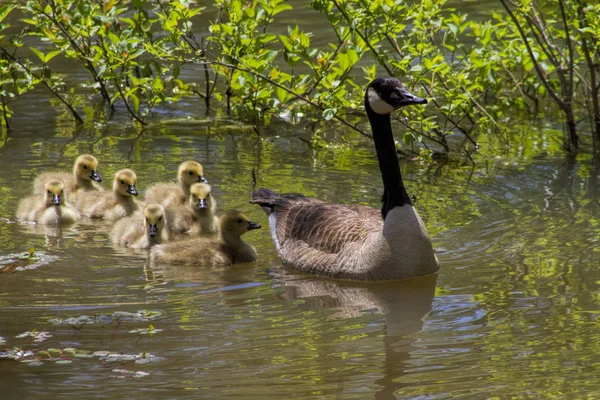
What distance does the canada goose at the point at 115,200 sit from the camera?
10.9 m

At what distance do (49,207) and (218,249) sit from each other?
7.32 feet

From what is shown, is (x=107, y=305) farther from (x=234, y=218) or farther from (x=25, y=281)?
(x=234, y=218)

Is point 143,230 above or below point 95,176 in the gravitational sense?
below

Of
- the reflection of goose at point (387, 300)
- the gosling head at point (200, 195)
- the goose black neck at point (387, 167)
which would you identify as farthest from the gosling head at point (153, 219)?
the goose black neck at point (387, 167)

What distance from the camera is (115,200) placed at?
36.9 ft

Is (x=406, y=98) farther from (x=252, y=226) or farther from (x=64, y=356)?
(x=64, y=356)

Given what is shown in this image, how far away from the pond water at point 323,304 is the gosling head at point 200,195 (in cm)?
→ 68

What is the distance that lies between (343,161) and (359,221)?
355cm

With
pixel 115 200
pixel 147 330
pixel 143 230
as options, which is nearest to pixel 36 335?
pixel 147 330

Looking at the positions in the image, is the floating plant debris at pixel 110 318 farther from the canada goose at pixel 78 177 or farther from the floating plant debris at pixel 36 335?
the canada goose at pixel 78 177

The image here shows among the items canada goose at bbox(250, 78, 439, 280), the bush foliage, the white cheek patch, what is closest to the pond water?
canada goose at bbox(250, 78, 439, 280)

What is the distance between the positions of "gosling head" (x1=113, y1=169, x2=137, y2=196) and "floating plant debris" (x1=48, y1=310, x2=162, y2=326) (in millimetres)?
3223

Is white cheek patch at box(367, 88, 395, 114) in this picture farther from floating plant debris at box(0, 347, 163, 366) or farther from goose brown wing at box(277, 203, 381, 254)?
floating plant debris at box(0, 347, 163, 366)

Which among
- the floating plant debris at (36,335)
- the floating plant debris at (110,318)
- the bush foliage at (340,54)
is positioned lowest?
the floating plant debris at (36,335)
